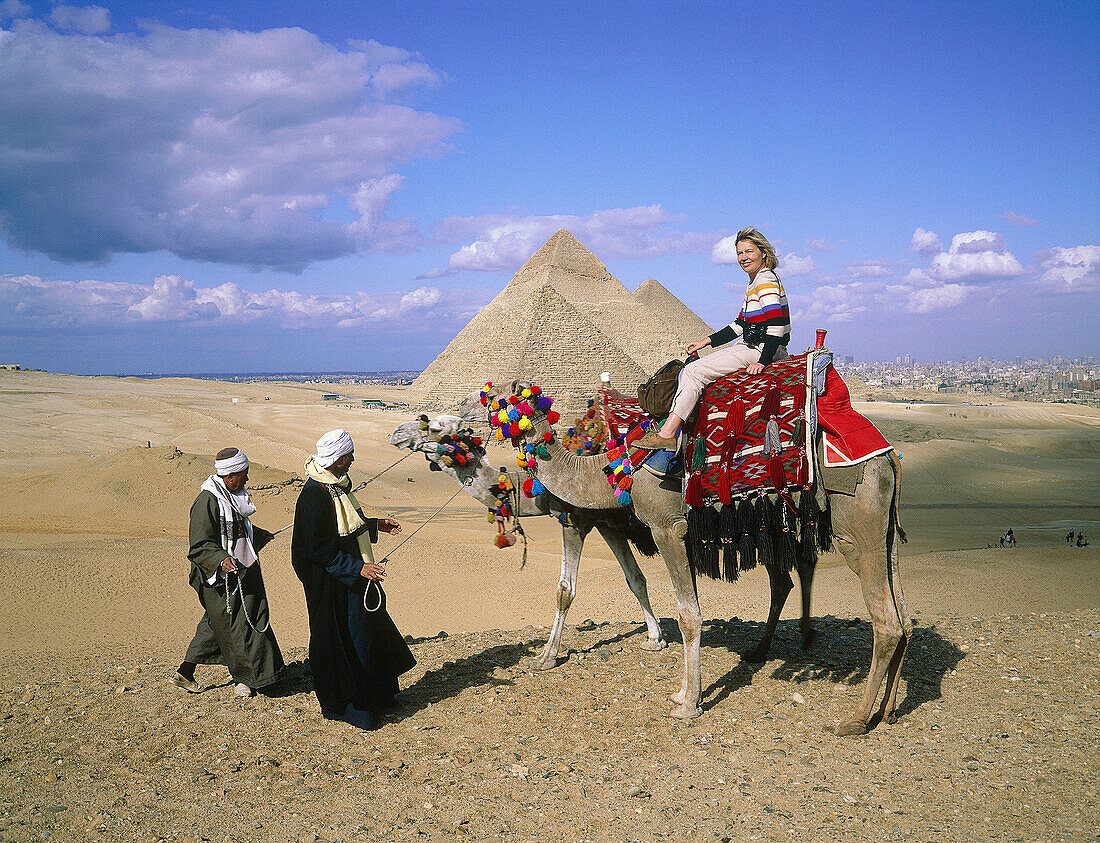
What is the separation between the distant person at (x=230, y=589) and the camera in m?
4.25

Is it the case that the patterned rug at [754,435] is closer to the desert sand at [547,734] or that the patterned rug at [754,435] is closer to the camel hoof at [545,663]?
the desert sand at [547,734]

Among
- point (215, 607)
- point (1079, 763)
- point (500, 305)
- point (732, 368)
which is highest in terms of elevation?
point (500, 305)

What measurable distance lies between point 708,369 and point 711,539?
→ 0.90 metres

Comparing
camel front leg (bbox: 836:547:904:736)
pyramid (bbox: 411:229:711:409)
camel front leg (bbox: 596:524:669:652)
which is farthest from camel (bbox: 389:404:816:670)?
pyramid (bbox: 411:229:711:409)

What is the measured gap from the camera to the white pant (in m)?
3.79

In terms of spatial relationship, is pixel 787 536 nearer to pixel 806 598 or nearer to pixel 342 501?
pixel 806 598

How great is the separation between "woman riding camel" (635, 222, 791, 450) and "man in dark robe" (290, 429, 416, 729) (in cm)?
166

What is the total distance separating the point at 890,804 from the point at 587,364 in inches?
3595

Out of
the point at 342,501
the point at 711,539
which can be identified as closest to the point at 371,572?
the point at 342,501

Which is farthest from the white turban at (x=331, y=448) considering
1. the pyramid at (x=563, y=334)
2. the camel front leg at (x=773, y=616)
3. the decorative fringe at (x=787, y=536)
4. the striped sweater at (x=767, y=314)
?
the pyramid at (x=563, y=334)

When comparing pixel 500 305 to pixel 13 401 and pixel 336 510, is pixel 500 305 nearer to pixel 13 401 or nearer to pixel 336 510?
pixel 13 401

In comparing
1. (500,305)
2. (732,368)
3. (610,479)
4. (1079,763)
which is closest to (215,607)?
(610,479)

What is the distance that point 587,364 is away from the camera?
93688mm

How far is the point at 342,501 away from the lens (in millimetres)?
4035
